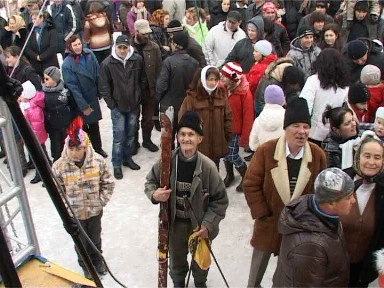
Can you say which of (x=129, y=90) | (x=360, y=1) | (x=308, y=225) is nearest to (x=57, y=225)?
(x=129, y=90)

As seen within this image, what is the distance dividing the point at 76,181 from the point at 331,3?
826cm

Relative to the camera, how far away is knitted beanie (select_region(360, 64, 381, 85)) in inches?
214

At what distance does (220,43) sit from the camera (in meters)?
7.87

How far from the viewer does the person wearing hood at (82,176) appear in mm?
4176

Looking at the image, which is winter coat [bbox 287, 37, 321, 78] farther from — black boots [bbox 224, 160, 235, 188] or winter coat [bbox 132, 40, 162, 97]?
winter coat [bbox 132, 40, 162, 97]

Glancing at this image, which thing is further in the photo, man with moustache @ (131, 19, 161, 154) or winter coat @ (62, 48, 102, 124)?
man with moustache @ (131, 19, 161, 154)

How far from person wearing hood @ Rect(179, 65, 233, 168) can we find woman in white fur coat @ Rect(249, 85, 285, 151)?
1.38ft

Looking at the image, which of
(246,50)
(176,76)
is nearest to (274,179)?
(176,76)

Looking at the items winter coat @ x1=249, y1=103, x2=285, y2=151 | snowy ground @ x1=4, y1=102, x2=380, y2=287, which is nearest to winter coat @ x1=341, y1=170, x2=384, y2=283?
snowy ground @ x1=4, y1=102, x2=380, y2=287

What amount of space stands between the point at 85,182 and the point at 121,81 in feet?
7.47

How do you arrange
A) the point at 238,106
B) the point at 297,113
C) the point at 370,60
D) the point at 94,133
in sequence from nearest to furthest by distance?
the point at 297,113, the point at 238,106, the point at 370,60, the point at 94,133

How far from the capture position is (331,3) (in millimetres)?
10688

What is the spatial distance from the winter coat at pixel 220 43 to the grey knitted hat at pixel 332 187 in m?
5.15

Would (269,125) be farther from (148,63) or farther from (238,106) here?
(148,63)
